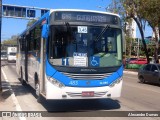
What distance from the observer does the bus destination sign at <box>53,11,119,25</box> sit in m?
11.0

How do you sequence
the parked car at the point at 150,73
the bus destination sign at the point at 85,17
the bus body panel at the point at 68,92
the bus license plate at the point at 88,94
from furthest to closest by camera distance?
the parked car at the point at 150,73 < the bus destination sign at the point at 85,17 < the bus license plate at the point at 88,94 < the bus body panel at the point at 68,92

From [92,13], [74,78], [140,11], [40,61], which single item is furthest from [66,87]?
[140,11]

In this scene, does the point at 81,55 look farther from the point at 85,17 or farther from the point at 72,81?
the point at 85,17

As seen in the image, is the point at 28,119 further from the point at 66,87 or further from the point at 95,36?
the point at 95,36

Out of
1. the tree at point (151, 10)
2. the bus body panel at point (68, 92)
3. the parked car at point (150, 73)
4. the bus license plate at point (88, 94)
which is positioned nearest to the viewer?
the bus body panel at point (68, 92)

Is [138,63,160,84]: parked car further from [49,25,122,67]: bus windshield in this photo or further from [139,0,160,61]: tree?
[49,25,122,67]: bus windshield

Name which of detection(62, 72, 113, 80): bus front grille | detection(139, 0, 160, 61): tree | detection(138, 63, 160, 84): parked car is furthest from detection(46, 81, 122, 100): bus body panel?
detection(139, 0, 160, 61): tree

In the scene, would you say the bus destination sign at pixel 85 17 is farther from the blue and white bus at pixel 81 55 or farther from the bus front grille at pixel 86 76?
the bus front grille at pixel 86 76

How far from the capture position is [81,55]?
424 inches

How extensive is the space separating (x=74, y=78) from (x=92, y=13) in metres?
2.21

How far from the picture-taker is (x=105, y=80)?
11.0 m

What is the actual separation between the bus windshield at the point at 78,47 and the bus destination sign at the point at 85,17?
0.84 ft

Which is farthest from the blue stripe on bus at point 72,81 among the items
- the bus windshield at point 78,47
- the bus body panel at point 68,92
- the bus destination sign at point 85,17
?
the bus destination sign at point 85,17

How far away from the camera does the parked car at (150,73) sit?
22.0 meters
